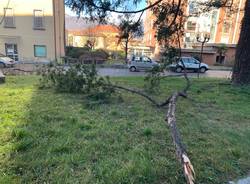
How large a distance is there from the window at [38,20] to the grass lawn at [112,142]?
21.2 m

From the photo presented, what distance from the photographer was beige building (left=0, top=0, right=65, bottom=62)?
23656 millimetres

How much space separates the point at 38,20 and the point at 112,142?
79.4 feet

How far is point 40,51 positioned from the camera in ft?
80.8

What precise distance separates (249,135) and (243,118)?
1.01 meters

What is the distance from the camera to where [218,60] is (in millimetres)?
29828

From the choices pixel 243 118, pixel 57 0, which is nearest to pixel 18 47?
pixel 57 0

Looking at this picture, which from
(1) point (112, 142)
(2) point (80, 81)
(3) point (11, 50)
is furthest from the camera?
(3) point (11, 50)

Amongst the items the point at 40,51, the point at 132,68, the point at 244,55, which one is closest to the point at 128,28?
the point at 244,55

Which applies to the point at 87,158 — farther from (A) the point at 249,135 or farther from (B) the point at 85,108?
(A) the point at 249,135

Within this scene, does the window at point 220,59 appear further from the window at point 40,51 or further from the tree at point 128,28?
the tree at point 128,28

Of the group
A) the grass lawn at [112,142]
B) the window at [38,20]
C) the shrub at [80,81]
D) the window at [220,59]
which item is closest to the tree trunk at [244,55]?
the grass lawn at [112,142]

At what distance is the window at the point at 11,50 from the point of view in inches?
954

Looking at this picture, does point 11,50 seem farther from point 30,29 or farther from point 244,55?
point 244,55

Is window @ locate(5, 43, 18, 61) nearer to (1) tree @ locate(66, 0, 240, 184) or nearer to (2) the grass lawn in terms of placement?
(1) tree @ locate(66, 0, 240, 184)
